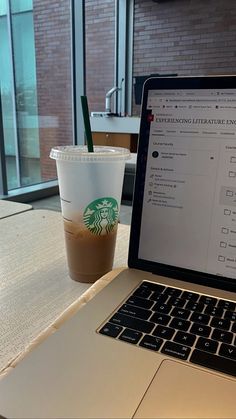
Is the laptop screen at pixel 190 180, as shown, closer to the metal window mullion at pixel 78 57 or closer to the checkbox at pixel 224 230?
the checkbox at pixel 224 230

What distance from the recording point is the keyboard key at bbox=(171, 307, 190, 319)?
0.43 m

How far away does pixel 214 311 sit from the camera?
44cm

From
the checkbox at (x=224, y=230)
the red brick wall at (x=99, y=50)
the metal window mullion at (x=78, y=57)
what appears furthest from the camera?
the red brick wall at (x=99, y=50)

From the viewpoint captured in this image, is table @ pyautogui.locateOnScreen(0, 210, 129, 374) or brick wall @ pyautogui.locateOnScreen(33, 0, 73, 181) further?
brick wall @ pyautogui.locateOnScreen(33, 0, 73, 181)

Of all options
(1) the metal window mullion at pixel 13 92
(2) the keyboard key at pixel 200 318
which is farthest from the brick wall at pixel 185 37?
(2) the keyboard key at pixel 200 318

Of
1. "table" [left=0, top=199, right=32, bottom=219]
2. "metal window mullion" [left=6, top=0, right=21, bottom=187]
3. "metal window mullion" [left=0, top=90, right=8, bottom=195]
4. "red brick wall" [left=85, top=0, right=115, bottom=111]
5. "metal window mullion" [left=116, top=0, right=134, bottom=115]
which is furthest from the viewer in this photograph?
"metal window mullion" [left=116, top=0, right=134, bottom=115]

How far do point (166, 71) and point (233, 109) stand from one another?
4275 mm

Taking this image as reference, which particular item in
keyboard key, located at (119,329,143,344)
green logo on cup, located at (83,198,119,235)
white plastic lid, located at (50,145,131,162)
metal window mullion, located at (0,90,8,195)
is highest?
white plastic lid, located at (50,145,131,162)

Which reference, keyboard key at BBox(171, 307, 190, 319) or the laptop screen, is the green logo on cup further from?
keyboard key at BBox(171, 307, 190, 319)

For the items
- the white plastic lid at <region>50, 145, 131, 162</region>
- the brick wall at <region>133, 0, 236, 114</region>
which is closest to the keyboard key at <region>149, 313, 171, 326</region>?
the white plastic lid at <region>50, 145, 131, 162</region>

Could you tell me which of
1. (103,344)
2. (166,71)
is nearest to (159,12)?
(166,71)

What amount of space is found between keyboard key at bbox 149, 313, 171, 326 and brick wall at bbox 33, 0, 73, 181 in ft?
9.65

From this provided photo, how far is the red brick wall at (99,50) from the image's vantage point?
13.7ft

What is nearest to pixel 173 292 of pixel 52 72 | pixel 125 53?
pixel 52 72
